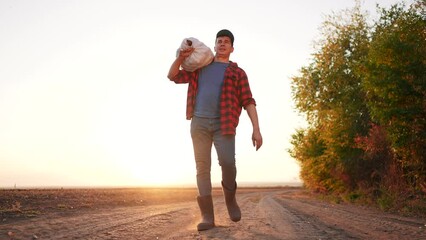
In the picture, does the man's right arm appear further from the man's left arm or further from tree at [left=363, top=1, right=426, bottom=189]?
tree at [left=363, top=1, right=426, bottom=189]

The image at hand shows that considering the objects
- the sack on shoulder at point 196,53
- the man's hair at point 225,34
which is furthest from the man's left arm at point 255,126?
the man's hair at point 225,34

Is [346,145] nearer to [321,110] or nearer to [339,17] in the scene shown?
[321,110]

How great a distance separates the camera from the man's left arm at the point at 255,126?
5125 mm

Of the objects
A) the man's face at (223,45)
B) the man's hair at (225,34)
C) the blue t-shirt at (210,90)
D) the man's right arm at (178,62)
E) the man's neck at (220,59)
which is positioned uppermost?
the man's hair at (225,34)

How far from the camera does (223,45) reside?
17.9 ft

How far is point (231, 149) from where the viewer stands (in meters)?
5.12

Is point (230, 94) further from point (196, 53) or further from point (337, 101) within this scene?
point (337, 101)

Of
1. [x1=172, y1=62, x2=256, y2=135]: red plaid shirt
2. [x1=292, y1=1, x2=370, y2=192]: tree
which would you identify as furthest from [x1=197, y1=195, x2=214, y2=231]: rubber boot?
[x1=292, y1=1, x2=370, y2=192]: tree

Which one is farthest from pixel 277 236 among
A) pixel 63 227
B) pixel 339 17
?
pixel 339 17

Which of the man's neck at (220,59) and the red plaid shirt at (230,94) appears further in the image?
the man's neck at (220,59)

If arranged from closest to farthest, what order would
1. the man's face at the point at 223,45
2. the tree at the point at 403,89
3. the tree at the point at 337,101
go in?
1. the man's face at the point at 223,45
2. the tree at the point at 403,89
3. the tree at the point at 337,101

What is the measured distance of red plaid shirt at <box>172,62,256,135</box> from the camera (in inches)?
199

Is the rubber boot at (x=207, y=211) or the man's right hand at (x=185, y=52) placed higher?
the man's right hand at (x=185, y=52)

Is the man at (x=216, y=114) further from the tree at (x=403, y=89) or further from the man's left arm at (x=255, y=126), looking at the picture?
the tree at (x=403, y=89)
